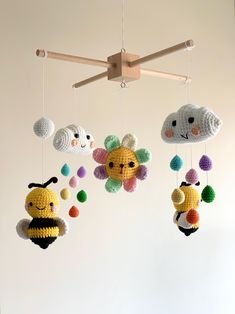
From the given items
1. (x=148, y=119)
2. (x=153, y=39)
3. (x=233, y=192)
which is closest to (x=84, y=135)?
(x=148, y=119)

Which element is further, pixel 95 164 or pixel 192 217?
pixel 95 164

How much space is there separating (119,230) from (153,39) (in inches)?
28.4

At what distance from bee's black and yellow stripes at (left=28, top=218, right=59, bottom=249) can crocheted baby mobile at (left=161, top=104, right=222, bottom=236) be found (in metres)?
0.28

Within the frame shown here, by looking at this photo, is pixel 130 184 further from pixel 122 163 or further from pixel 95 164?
pixel 95 164

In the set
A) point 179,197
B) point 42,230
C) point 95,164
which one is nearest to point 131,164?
point 179,197

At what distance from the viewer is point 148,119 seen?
5.51 ft

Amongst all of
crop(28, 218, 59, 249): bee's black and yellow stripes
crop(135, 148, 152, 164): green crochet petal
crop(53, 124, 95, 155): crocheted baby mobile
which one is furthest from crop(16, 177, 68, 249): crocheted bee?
crop(135, 148, 152, 164): green crochet petal

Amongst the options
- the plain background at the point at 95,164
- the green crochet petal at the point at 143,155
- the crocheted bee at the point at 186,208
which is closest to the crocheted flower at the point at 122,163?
the green crochet petal at the point at 143,155

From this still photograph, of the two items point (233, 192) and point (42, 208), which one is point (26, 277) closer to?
point (42, 208)

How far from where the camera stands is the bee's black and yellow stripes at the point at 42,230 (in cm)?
98

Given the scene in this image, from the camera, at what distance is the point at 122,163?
1005 mm

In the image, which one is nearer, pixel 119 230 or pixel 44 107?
pixel 44 107

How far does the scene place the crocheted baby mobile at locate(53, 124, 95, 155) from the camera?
102cm

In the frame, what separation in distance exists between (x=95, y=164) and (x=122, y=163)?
56 centimetres
